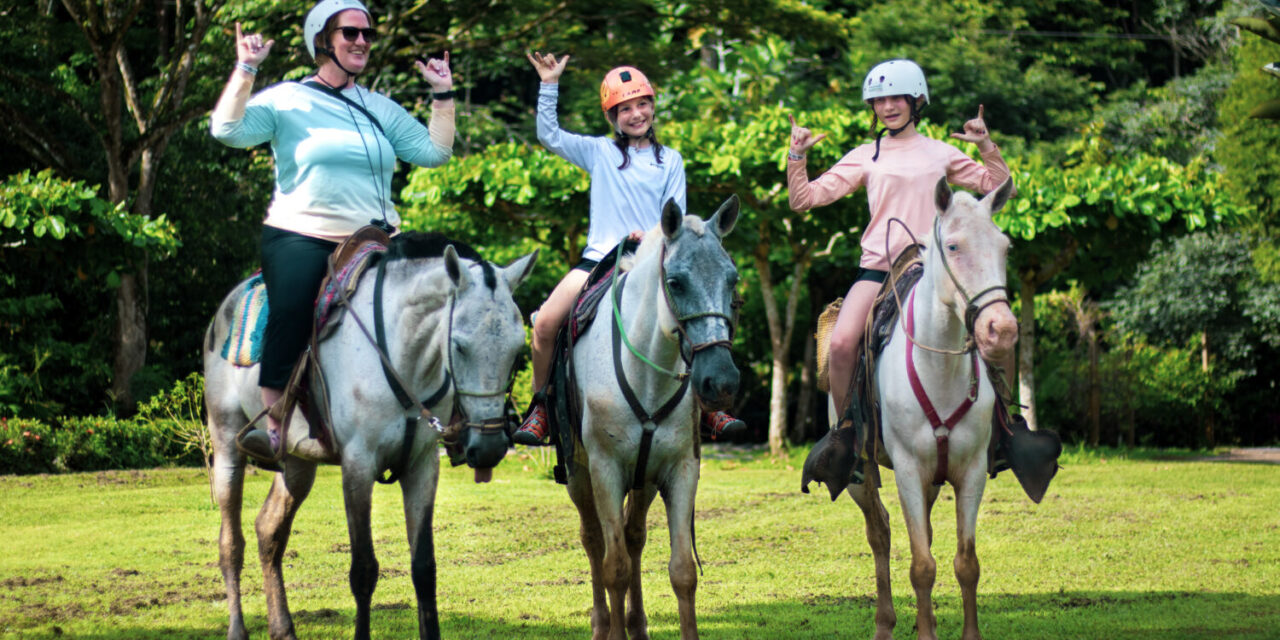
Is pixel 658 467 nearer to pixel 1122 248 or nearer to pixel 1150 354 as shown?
pixel 1122 248

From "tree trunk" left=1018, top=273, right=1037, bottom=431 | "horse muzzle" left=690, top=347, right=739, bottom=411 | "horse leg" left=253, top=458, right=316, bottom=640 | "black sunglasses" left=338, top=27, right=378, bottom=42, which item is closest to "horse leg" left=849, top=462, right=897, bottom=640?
"horse muzzle" left=690, top=347, right=739, bottom=411

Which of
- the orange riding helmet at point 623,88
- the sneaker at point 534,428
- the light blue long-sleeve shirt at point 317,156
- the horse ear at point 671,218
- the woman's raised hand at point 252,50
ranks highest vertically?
the woman's raised hand at point 252,50

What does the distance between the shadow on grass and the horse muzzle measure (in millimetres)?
2393

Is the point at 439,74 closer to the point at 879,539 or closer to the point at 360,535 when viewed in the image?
the point at 360,535

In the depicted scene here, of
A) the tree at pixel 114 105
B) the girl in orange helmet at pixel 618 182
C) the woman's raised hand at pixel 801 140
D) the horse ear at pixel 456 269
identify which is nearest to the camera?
the horse ear at pixel 456 269

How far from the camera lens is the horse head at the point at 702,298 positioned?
4.97 metres

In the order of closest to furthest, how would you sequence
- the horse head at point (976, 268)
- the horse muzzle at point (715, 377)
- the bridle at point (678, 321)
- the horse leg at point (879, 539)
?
the horse muzzle at point (715, 377)
the bridle at point (678, 321)
the horse head at point (976, 268)
the horse leg at point (879, 539)

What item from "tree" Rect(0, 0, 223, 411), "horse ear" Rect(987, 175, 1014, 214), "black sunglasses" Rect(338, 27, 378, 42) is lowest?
"horse ear" Rect(987, 175, 1014, 214)

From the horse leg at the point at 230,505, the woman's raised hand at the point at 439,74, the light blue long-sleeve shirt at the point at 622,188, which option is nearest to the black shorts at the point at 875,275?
A: the light blue long-sleeve shirt at the point at 622,188

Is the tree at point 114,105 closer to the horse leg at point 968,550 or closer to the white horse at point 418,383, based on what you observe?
the white horse at point 418,383

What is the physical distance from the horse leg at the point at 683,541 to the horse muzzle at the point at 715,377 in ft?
2.67

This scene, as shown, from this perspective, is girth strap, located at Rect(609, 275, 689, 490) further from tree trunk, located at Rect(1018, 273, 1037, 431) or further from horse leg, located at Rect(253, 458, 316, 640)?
tree trunk, located at Rect(1018, 273, 1037, 431)

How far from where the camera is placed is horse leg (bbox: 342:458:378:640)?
18.6 ft

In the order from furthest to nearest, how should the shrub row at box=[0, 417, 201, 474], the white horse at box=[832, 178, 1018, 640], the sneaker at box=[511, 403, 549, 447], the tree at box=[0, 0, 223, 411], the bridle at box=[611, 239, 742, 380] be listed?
the tree at box=[0, 0, 223, 411] → the shrub row at box=[0, 417, 201, 474] → the sneaker at box=[511, 403, 549, 447] → the white horse at box=[832, 178, 1018, 640] → the bridle at box=[611, 239, 742, 380]
